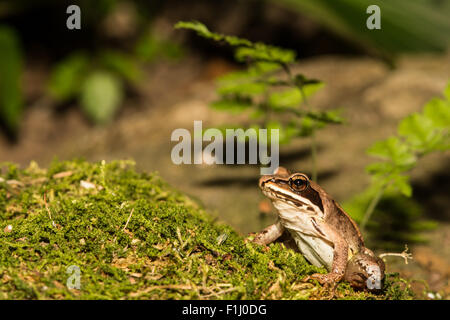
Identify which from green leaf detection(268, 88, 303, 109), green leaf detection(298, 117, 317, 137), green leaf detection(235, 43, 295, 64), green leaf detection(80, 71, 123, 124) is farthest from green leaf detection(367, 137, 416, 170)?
green leaf detection(80, 71, 123, 124)

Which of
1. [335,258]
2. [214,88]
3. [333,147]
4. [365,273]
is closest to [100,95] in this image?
[214,88]

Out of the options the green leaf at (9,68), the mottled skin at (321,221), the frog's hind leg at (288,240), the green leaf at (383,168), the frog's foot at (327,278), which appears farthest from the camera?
the green leaf at (9,68)

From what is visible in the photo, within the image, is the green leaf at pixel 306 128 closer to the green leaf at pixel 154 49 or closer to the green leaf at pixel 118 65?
the green leaf at pixel 118 65

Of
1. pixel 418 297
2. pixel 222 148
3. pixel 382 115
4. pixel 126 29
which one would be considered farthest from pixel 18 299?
pixel 126 29

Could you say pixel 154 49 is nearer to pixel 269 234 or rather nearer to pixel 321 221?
pixel 269 234

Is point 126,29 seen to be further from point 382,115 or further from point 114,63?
point 382,115

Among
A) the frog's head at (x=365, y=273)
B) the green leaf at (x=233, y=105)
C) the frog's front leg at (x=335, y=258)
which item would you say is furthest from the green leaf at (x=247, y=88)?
the frog's head at (x=365, y=273)

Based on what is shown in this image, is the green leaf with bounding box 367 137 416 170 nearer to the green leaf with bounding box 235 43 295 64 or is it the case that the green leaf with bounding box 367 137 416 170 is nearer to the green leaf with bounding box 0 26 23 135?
the green leaf with bounding box 235 43 295 64
